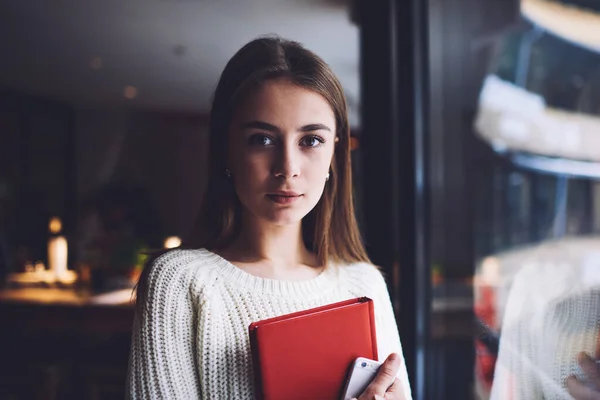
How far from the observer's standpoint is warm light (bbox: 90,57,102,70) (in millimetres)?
3705

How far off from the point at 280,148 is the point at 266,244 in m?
0.20

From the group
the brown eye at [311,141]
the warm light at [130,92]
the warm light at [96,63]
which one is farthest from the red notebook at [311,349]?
the warm light at [130,92]

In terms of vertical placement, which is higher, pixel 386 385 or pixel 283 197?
pixel 283 197

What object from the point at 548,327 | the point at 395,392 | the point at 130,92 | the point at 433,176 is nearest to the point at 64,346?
the point at 433,176

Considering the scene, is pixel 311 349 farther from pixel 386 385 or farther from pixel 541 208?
pixel 541 208

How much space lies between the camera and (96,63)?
149 inches

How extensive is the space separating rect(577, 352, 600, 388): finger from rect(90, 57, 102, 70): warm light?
3.71 m

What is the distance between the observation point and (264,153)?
82cm

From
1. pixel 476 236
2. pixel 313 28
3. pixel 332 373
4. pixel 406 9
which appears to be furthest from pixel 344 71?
pixel 332 373

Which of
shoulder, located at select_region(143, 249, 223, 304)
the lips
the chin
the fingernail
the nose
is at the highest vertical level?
the nose

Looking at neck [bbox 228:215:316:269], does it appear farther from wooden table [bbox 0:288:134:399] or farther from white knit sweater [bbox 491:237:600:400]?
wooden table [bbox 0:288:134:399]

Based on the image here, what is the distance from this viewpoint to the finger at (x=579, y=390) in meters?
0.76

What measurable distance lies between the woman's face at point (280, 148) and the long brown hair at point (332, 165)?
3 centimetres

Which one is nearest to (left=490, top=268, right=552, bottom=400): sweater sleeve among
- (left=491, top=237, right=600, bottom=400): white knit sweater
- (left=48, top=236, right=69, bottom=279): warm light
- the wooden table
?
(left=491, top=237, right=600, bottom=400): white knit sweater
